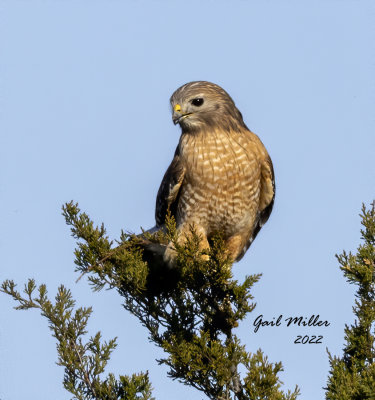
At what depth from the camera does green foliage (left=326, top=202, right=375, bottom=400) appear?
4.76 m

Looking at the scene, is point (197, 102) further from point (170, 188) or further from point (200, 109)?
point (170, 188)

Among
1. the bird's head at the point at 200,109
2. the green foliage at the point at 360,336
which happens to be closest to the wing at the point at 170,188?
the bird's head at the point at 200,109

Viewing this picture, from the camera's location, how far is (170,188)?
6.92m

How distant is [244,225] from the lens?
706 cm

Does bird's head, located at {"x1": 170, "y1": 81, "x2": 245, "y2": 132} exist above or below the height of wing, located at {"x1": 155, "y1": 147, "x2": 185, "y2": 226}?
above

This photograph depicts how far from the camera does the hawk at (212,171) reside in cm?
671

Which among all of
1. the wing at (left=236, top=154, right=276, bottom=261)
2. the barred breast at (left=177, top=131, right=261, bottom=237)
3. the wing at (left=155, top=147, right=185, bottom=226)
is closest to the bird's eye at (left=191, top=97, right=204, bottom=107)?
the barred breast at (left=177, top=131, right=261, bottom=237)

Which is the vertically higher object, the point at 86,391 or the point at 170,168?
the point at 170,168

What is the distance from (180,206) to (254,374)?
267 cm

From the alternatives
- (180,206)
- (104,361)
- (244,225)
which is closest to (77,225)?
(104,361)

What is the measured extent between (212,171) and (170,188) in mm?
516

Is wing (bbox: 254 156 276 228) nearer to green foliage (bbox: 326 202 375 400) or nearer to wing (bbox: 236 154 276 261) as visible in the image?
wing (bbox: 236 154 276 261)

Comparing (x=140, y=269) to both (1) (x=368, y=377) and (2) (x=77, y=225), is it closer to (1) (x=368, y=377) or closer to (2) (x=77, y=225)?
(2) (x=77, y=225)

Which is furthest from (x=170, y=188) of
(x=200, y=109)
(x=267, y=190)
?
(x=267, y=190)
